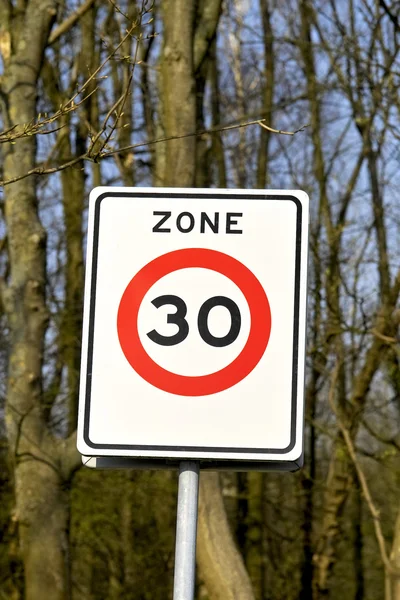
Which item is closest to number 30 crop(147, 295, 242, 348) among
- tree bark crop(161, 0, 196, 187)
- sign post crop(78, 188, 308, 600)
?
sign post crop(78, 188, 308, 600)

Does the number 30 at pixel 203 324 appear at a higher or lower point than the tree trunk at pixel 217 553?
higher

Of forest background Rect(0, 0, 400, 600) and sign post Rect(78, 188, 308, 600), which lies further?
forest background Rect(0, 0, 400, 600)

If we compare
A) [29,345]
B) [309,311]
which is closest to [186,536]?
[29,345]

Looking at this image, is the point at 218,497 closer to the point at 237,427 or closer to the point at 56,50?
the point at 237,427

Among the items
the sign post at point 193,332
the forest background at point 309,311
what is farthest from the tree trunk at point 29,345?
the sign post at point 193,332

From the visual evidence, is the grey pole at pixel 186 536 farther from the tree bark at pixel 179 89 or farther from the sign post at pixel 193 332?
the tree bark at pixel 179 89

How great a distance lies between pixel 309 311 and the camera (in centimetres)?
1136

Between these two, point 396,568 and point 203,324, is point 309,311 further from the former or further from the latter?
point 203,324

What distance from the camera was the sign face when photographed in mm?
2203

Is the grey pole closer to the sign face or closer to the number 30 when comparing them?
the sign face

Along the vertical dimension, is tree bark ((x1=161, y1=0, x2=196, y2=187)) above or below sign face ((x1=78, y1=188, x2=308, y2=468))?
above

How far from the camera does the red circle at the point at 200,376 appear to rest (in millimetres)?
2227

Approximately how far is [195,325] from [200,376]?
11 cm

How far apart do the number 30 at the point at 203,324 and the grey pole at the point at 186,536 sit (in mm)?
274
